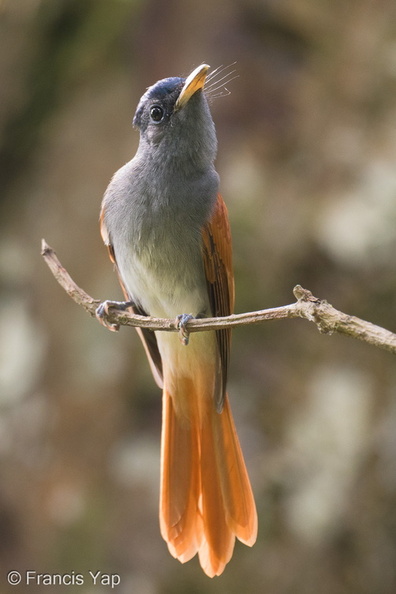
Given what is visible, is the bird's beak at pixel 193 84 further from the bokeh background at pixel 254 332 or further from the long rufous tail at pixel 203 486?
the bokeh background at pixel 254 332

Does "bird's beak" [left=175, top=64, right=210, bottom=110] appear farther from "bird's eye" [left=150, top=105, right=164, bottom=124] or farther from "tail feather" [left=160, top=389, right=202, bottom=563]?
"tail feather" [left=160, top=389, right=202, bottom=563]

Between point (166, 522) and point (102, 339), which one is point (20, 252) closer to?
point (102, 339)

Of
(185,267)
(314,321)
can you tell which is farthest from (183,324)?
(185,267)

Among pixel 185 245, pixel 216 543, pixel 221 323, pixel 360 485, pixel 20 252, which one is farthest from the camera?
pixel 20 252

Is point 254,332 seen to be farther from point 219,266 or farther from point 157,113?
point 157,113

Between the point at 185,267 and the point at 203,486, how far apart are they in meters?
0.89

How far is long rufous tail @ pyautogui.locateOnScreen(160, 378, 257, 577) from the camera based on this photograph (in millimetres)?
3139

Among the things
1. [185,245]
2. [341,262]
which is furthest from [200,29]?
[185,245]

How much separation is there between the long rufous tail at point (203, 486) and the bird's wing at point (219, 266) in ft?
0.90

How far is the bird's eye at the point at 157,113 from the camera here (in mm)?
3271

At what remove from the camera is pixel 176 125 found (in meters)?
3.28

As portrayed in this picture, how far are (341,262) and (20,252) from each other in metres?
1.93

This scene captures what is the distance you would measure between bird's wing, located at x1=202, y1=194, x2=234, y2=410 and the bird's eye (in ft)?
1.34

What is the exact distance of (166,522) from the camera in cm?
320
